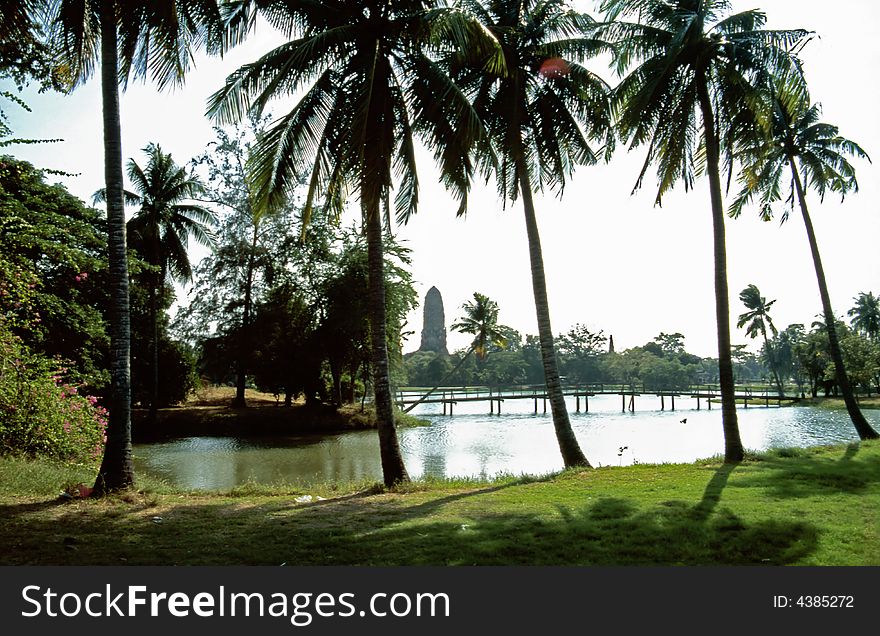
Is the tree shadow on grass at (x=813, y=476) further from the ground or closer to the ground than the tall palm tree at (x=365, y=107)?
closer to the ground

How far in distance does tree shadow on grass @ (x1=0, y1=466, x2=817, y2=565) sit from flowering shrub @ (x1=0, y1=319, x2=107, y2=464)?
581cm

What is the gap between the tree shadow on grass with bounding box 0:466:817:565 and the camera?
18.9ft

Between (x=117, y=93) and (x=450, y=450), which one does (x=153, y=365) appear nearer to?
(x=450, y=450)

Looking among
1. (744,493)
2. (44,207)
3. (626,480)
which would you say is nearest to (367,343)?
(44,207)

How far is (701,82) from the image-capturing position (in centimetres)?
1332

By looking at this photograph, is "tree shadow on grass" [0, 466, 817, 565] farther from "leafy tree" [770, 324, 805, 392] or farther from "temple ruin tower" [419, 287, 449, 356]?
"temple ruin tower" [419, 287, 449, 356]

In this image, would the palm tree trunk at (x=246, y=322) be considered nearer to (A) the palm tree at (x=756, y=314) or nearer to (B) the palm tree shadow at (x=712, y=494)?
(B) the palm tree shadow at (x=712, y=494)

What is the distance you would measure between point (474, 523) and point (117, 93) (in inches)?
352

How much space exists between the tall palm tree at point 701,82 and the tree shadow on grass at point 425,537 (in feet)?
22.4

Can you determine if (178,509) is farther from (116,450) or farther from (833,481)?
(833,481)

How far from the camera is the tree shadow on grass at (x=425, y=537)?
18.9 feet

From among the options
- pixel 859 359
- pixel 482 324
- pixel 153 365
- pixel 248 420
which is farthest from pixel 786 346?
pixel 153 365

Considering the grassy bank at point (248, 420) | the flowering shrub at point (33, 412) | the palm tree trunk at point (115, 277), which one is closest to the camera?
the palm tree trunk at point (115, 277)

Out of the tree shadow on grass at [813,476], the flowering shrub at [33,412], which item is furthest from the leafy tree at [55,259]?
the tree shadow on grass at [813,476]
